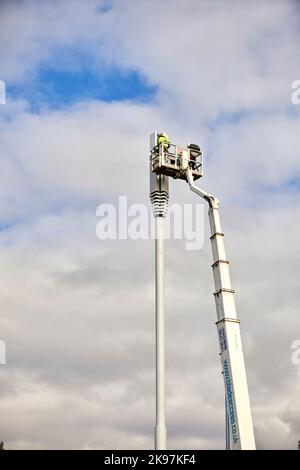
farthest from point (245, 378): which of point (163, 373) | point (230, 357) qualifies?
point (163, 373)

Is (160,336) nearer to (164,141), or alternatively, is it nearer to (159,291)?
(159,291)

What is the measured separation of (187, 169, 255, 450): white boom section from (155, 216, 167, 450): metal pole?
5.82 meters

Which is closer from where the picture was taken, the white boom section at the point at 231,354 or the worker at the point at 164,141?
the white boom section at the point at 231,354

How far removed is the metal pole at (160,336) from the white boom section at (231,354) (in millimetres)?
5822

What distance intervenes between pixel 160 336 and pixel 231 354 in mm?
8518

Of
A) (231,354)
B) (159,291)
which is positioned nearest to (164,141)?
(159,291)

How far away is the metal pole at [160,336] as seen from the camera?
170ft

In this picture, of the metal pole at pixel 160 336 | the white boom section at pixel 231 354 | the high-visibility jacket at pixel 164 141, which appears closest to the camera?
the white boom section at pixel 231 354

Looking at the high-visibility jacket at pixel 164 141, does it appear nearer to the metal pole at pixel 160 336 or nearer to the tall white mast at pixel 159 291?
the tall white mast at pixel 159 291

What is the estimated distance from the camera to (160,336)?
55500mm

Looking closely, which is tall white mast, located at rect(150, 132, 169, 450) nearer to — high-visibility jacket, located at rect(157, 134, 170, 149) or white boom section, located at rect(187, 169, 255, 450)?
high-visibility jacket, located at rect(157, 134, 170, 149)

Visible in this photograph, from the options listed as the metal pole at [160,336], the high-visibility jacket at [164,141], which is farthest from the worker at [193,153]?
the metal pole at [160,336]
